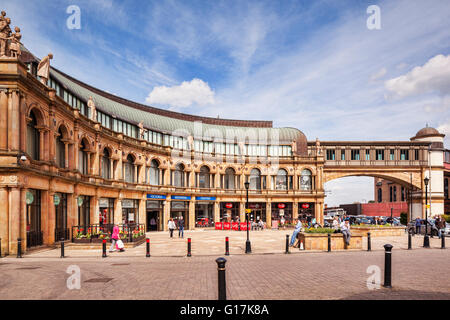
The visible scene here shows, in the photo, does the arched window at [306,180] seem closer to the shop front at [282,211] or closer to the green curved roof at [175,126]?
the shop front at [282,211]

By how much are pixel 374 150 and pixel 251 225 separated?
91.3 ft

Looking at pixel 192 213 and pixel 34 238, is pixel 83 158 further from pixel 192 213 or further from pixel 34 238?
pixel 192 213

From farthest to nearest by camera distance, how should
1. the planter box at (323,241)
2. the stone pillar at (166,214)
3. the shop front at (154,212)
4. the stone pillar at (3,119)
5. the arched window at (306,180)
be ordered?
the arched window at (306,180)
the stone pillar at (166,214)
the shop front at (154,212)
the planter box at (323,241)
the stone pillar at (3,119)

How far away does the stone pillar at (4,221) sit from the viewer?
19.2 meters

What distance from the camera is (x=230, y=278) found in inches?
482

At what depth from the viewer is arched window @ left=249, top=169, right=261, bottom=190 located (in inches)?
2245

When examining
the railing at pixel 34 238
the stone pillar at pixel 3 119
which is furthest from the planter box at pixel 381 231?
the stone pillar at pixel 3 119

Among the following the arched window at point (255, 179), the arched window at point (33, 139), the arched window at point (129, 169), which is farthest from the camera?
the arched window at point (255, 179)

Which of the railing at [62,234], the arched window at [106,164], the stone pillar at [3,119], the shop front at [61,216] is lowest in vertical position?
the railing at [62,234]

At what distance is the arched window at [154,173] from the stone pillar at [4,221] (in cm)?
2575

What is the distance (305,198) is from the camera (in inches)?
2286

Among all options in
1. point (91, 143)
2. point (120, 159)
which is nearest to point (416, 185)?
point (120, 159)

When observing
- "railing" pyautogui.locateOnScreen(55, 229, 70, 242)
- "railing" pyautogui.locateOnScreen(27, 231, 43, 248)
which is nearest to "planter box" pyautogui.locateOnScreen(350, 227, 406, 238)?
"railing" pyautogui.locateOnScreen(55, 229, 70, 242)

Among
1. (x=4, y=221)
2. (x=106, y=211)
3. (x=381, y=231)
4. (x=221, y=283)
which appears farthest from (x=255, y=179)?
(x=221, y=283)
